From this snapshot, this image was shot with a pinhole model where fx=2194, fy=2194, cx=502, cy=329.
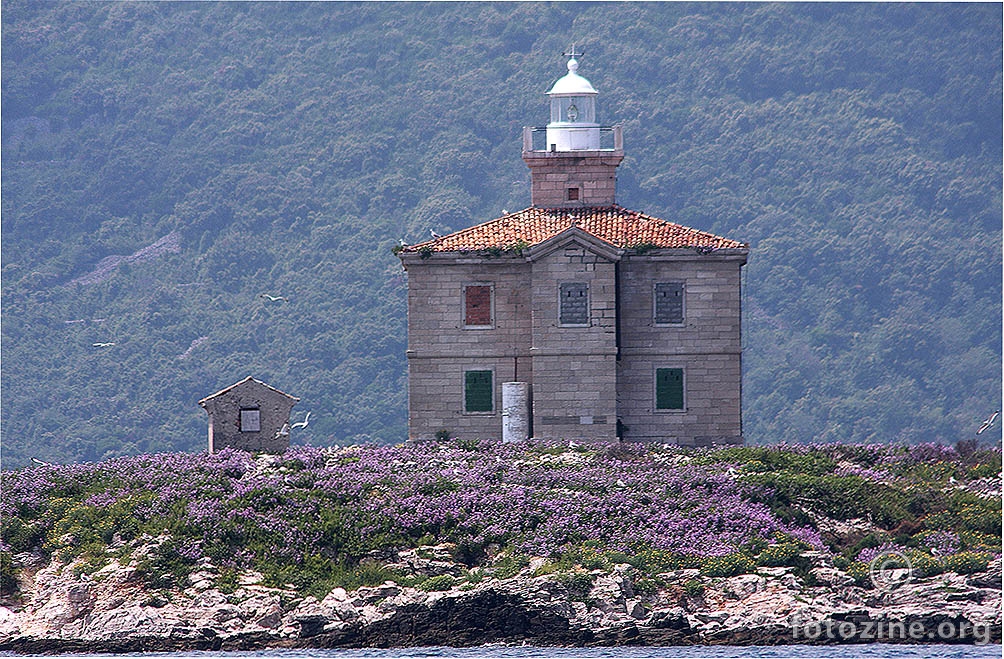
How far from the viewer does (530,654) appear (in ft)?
156

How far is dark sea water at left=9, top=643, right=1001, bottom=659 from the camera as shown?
154 ft

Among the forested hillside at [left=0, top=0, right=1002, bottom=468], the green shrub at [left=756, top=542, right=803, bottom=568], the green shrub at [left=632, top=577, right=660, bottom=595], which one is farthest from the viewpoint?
the forested hillside at [left=0, top=0, right=1002, bottom=468]

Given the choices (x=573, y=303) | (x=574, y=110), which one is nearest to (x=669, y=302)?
(x=573, y=303)

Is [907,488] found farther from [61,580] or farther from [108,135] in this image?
[108,135]

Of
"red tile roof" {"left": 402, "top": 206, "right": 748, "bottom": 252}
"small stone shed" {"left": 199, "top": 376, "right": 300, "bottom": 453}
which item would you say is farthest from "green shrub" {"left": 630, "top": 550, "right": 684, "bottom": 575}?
"red tile roof" {"left": 402, "top": 206, "right": 748, "bottom": 252}

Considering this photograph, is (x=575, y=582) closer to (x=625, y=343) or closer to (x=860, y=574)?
(x=860, y=574)

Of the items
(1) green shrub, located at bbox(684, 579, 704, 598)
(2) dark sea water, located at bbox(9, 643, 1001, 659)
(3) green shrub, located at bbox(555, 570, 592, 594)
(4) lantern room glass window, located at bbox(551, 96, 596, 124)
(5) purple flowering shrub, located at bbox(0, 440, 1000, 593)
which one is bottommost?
(2) dark sea water, located at bbox(9, 643, 1001, 659)

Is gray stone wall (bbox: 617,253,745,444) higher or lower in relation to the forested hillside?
lower

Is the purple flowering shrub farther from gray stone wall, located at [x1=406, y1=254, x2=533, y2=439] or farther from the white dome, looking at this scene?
Result: the white dome

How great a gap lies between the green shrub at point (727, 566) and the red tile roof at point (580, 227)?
10715mm

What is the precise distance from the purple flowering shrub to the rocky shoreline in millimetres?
1010

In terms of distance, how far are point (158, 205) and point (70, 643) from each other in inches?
3449

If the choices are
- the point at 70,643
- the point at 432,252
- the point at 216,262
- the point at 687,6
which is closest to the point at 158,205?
the point at 216,262

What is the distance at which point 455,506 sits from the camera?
5281cm
